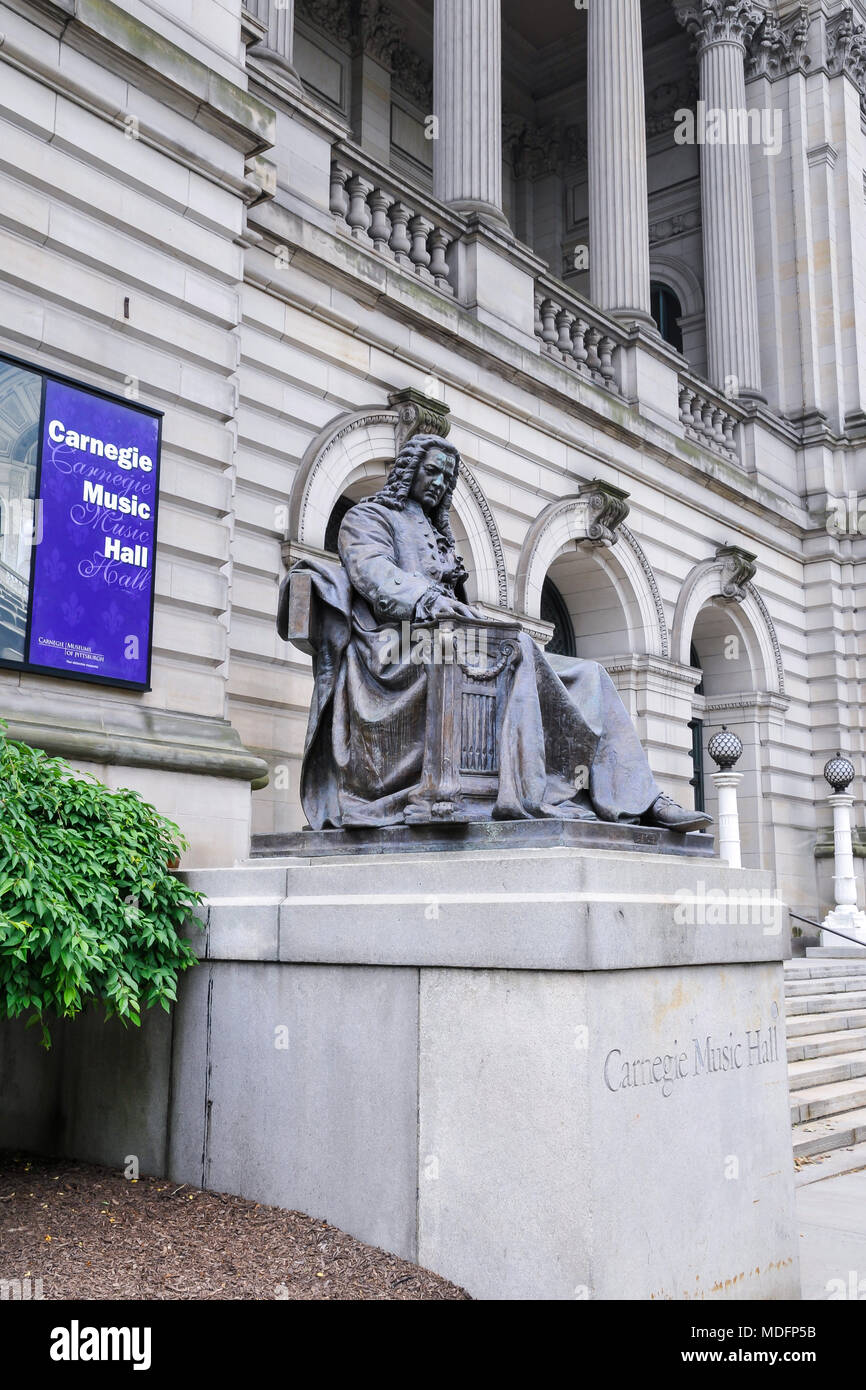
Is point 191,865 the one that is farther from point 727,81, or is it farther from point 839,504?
point 727,81

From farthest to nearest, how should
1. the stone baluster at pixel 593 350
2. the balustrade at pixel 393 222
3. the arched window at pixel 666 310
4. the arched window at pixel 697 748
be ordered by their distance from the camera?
the arched window at pixel 666 310, the arched window at pixel 697 748, the stone baluster at pixel 593 350, the balustrade at pixel 393 222

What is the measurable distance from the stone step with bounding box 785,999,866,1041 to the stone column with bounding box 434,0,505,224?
10.3 m

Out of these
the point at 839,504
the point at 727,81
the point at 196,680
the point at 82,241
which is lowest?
the point at 196,680

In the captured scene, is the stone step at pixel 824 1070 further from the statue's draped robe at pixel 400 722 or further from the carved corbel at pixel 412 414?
the carved corbel at pixel 412 414

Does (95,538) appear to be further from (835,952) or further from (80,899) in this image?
(835,952)

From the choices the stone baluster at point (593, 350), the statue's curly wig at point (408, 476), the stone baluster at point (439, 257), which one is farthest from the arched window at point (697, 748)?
the statue's curly wig at point (408, 476)

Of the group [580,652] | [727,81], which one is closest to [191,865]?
[580,652]

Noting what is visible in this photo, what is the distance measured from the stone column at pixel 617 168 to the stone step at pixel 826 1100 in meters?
12.5

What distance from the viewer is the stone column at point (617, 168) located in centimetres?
1842

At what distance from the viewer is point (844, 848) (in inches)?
790

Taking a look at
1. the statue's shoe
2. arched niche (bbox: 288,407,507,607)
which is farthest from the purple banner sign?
the statue's shoe

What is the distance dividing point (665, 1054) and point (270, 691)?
7579 mm

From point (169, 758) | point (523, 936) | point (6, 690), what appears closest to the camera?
point (523, 936)

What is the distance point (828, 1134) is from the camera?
26.3ft
